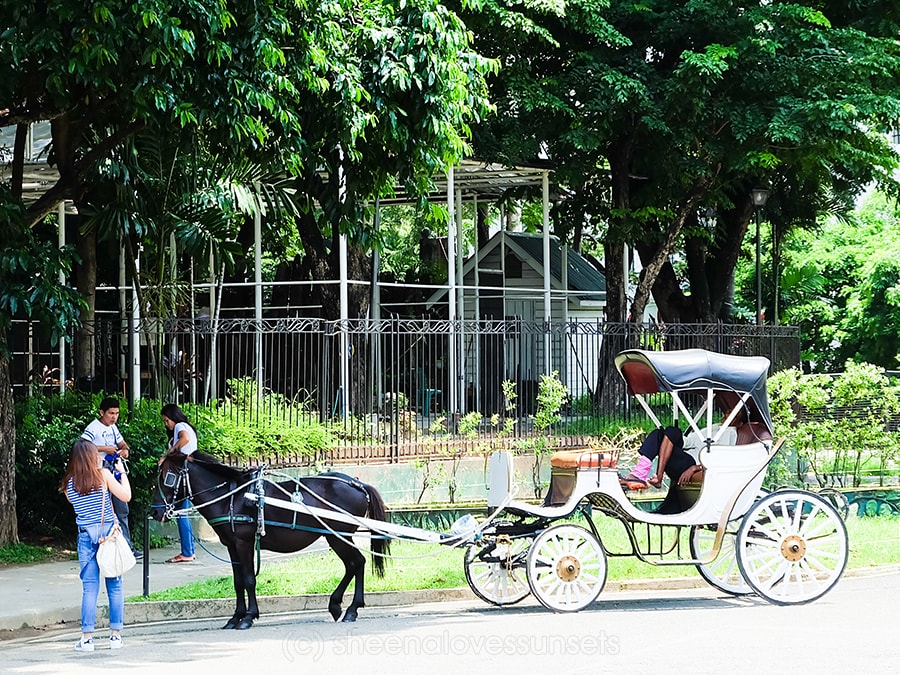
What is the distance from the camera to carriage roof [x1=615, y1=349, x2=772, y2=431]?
13031 millimetres

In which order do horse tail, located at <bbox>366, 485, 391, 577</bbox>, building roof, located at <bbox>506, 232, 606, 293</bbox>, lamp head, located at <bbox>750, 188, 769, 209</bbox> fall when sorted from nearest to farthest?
horse tail, located at <bbox>366, 485, 391, 577</bbox>
lamp head, located at <bbox>750, 188, 769, 209</bbox>
building roof, located at <bbox>506, 232, 606, 293</bbox>

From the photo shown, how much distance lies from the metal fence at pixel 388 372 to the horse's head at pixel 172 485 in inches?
248

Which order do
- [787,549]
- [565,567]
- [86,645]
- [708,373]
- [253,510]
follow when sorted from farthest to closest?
[708,373] < [787,549] < [565,567] < [253,510] < [86,645]

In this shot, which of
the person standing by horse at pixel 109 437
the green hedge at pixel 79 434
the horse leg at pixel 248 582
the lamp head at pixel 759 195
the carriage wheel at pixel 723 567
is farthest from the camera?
the lamp head at pixel 759 195

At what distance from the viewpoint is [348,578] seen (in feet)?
39.2

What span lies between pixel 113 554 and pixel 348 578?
7.60ft

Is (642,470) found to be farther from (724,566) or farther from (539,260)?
(539,260)

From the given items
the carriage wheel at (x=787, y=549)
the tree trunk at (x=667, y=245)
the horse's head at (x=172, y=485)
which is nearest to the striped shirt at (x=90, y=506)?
the horse's head at (x=172, y=485)

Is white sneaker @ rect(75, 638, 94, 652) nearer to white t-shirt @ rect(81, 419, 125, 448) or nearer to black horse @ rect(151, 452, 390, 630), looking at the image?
black horse @ rect(151, 452, 390, 630)

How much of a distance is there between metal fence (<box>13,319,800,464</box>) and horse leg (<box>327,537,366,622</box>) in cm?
662

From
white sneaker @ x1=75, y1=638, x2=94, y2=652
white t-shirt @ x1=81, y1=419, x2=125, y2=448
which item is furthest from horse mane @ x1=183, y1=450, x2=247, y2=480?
white t-shirt @ x1=81, y1=419, x2=125, y2=448

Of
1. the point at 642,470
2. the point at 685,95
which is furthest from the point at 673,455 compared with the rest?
Result: the point at 685,95

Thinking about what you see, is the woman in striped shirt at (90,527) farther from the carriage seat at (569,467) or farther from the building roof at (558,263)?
the building roof at (558,263)

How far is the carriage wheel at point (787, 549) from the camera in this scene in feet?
40.7
